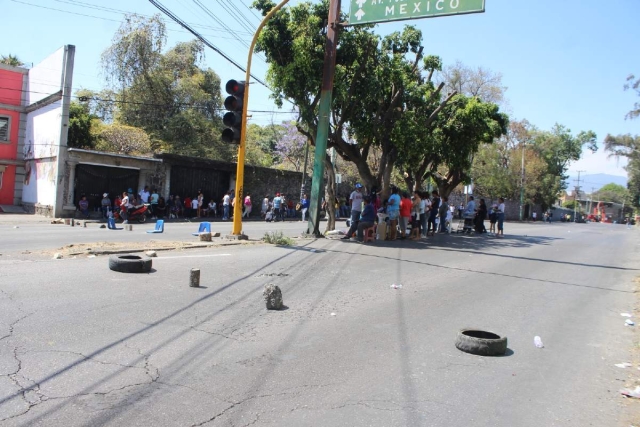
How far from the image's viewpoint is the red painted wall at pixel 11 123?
26281mm

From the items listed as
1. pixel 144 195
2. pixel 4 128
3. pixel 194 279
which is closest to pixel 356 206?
pixel 194 279

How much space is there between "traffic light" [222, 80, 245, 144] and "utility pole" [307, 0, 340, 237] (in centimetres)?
370

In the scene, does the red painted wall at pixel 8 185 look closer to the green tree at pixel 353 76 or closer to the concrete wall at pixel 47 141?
the concrete wall at pixel 47 141

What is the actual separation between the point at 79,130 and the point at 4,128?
3687mm

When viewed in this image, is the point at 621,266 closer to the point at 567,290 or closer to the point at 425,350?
the point at 567,290

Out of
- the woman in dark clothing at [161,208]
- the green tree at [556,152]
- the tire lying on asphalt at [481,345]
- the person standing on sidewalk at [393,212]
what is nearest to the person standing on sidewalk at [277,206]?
the woman in dark clothing at [161,208]

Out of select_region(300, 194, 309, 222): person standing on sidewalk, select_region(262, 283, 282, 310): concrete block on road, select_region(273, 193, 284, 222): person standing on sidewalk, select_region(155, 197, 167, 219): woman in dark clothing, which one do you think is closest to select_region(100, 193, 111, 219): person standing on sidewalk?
select_region(155, 197, 167, 219): woman in dark clothing

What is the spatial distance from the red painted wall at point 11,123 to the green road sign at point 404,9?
22366 mm

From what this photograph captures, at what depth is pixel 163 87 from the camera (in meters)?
32.8

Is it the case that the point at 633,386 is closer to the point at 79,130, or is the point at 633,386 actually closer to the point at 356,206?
the point at 356,206

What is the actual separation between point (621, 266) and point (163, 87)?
28517 millimetres

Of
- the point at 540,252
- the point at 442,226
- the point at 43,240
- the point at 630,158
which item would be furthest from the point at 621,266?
the point at 630,158

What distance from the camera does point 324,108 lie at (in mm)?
15500

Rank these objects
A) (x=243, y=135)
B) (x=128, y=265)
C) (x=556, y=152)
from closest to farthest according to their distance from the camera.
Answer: (x=128, y=265) → (x=243, y=135) → (x=556, y=152)
